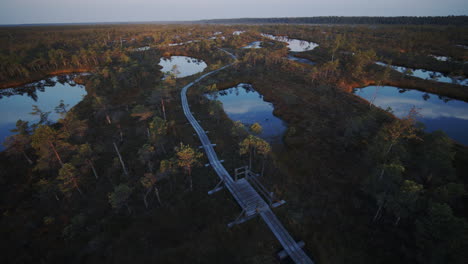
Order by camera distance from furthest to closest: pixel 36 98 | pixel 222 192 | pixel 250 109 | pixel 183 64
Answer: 1. pixel 183 64
2. pixel 36 98
3. pixel 250 109
4. pixel 222 192

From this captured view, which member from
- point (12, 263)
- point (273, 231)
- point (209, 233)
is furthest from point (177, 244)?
point (12, 263)

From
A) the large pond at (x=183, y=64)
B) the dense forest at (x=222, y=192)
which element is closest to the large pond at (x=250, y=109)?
the dense forest at (x=222, y=192)

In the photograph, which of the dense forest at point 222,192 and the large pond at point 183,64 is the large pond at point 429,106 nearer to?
the dense forest at point 222,192

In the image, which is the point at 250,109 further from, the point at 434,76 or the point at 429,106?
the point at 434,76

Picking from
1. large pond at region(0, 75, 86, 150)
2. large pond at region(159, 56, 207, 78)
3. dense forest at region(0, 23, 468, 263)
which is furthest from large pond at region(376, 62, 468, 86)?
large pond at region(0, 75, 86, 150)

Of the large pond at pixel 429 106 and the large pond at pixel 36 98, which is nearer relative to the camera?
the large pond at pixel 429 106

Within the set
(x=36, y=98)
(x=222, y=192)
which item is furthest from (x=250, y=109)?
(x=36, y=98)
